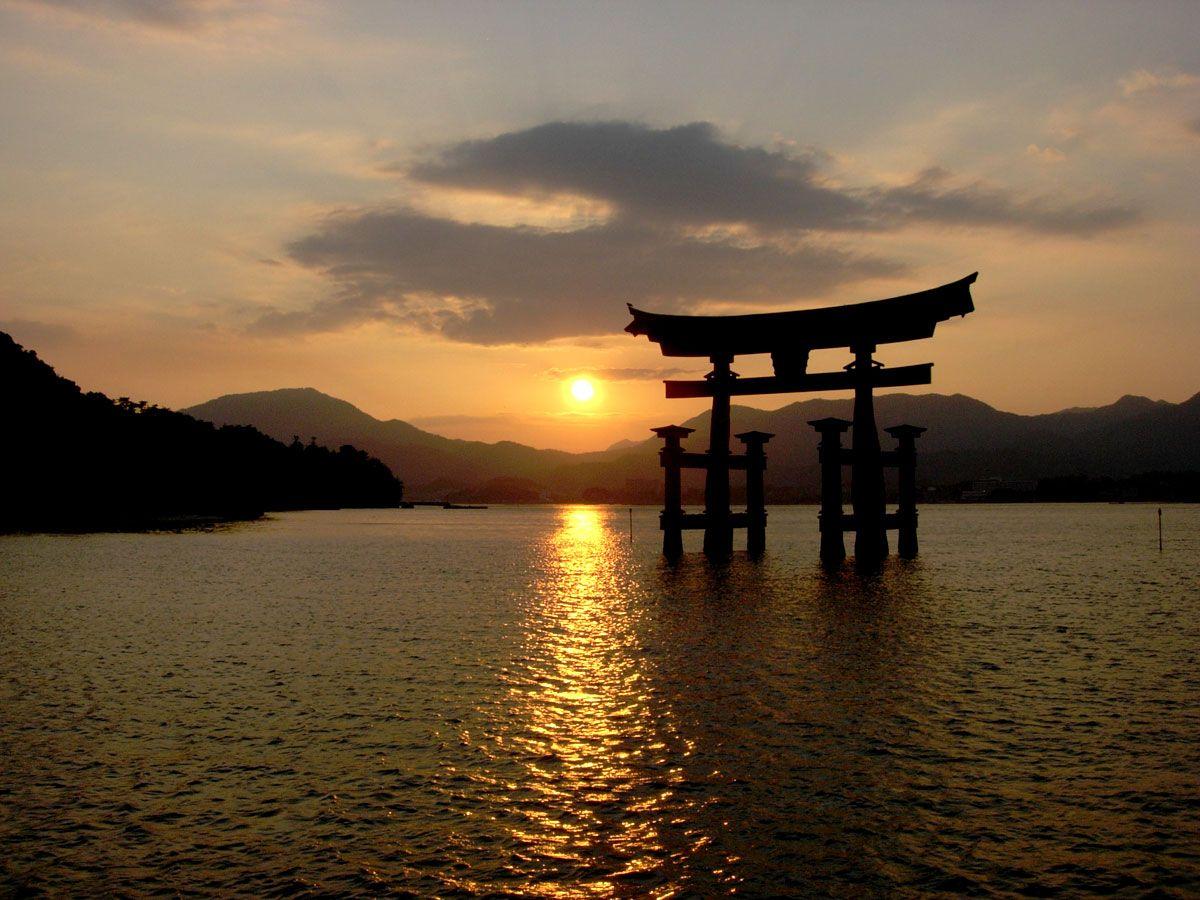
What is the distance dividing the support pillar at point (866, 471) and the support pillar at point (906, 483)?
2882 millimetres

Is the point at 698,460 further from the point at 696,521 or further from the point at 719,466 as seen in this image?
the point at 696,521

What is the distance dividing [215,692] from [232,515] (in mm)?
105161

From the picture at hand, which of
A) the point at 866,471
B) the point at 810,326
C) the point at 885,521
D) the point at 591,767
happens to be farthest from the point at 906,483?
the point at 591,767

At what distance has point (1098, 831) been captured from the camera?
6.87 metres

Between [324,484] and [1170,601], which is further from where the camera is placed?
[324,484]

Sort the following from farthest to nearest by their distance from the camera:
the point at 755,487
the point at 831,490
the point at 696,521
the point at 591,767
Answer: the point at 755,487, the point at 696,521, the point at 831,490, the point at 591,767

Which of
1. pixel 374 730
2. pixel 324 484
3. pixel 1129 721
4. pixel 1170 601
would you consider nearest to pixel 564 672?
pixel 374 730

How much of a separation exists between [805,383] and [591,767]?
23.6 metres

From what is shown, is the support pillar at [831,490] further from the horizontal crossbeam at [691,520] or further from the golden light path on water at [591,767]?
the golden light path on water at [591,767]

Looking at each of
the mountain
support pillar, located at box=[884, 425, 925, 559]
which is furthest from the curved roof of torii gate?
the mountain

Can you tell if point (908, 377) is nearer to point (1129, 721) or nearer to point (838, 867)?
point (1129, 721)

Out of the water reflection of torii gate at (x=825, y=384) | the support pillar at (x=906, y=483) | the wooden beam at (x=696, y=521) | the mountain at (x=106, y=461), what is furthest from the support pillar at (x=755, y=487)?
the mountain at (x=106, y=461)

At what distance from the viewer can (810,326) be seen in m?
29.5

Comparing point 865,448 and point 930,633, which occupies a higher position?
point 865,448
